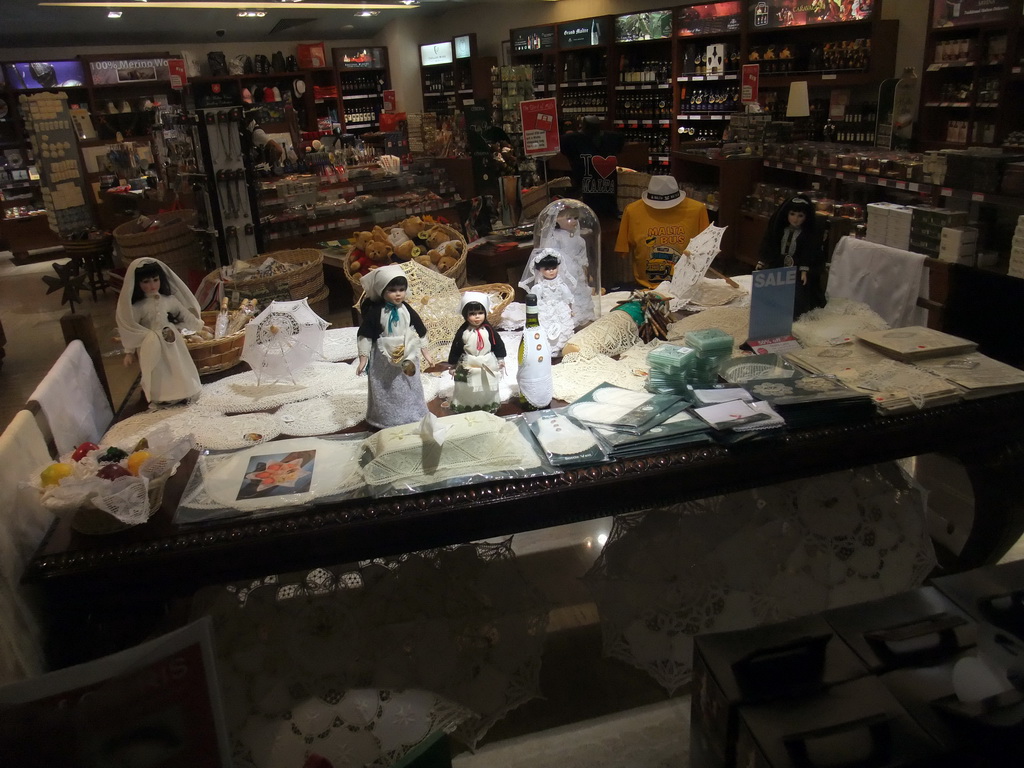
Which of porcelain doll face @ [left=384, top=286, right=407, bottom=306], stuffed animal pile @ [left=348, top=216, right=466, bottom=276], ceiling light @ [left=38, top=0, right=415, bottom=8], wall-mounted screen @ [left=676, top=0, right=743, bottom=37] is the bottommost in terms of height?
stuffed animal pile @ [left=348, top=216, right=466, bottom=276]

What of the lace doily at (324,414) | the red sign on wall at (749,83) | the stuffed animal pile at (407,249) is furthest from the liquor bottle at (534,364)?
the red sign on wall at (749,83)

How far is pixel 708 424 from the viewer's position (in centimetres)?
Result: 201

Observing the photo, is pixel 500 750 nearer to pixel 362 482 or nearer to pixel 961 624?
pixel 362 482

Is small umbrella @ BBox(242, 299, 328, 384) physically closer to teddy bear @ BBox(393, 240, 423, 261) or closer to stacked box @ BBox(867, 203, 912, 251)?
teddy bear @ BBox(393, 240, 423, 261)

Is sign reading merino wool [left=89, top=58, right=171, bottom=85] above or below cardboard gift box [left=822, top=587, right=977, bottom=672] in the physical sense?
above

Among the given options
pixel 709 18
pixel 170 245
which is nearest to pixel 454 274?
pixel 170 245

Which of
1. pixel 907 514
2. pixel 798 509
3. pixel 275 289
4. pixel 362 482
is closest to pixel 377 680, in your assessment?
pixel 362 482

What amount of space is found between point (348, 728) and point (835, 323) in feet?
6.76

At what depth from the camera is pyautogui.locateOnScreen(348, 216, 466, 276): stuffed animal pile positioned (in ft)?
12.1

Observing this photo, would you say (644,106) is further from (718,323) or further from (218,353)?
(218,353)

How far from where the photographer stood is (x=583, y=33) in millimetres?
9000

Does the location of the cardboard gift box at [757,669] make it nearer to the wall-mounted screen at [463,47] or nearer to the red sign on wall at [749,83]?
the red sign on wall at [749,83]

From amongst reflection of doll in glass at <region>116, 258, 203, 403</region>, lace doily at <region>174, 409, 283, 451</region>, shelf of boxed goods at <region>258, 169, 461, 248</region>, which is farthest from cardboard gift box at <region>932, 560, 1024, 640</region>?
shelf of boxed goods at <region>258, 169, 461, 248</region>

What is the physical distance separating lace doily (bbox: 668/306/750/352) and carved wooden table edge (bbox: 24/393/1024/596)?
2.07 feet
